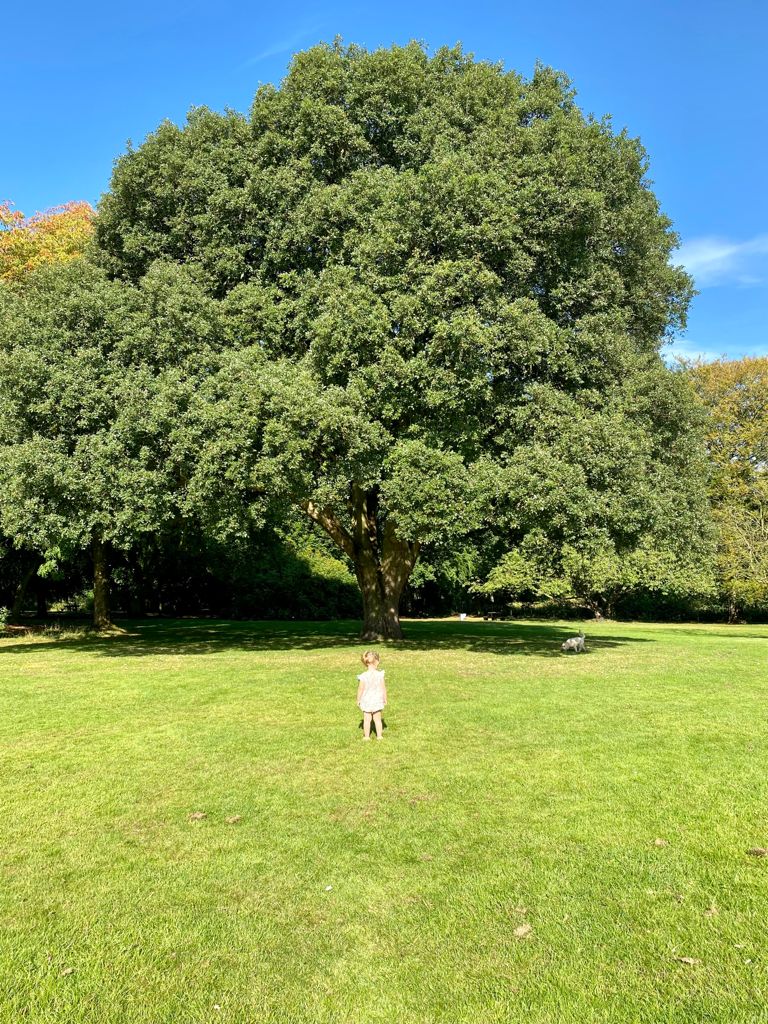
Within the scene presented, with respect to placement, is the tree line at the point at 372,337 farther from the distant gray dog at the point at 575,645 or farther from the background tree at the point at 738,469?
the background tree at the point at 738,469

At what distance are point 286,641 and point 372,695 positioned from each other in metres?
14.3

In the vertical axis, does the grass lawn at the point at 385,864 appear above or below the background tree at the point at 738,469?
below

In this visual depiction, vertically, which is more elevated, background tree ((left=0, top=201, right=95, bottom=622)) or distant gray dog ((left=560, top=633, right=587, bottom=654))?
background tree ((left=0, top=201, right=95, bottom=622))

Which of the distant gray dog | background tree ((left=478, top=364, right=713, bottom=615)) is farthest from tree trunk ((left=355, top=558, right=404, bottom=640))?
the distant gray dog

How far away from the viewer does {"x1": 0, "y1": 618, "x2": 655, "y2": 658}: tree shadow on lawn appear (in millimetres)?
20391

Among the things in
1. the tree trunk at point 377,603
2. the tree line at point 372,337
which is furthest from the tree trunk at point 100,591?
the tree trunk at point 377,603

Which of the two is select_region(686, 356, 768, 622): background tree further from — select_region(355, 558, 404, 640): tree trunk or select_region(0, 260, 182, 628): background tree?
select_region(0, 260, 182, 628): background tree

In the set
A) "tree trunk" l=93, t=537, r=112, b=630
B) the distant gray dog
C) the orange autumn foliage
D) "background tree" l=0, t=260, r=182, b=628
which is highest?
the orange autumn foliage

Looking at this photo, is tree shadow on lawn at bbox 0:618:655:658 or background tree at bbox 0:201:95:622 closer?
tree shadow on lawn at bbox 0:618:655:658

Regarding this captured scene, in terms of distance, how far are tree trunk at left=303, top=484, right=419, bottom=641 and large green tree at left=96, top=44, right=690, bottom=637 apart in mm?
107

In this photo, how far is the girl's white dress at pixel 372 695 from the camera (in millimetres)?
9070

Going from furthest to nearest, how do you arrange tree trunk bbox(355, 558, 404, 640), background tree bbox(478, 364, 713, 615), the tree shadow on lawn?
tree trunk bbox(355, 558, 404, 640) → the tree shadow on lawn → background tree bbox(478, 364, 713, 615)

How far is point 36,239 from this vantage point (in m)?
31.5

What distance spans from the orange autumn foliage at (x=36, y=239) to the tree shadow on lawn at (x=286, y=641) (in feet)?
52.2
